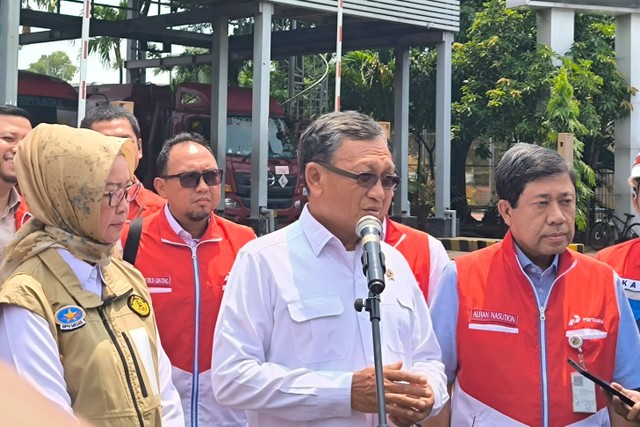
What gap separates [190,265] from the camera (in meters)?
4.43

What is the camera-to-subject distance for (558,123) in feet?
65.7

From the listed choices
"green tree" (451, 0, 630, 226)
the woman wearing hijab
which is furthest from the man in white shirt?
"green tree" (451, 0, 630, 226)

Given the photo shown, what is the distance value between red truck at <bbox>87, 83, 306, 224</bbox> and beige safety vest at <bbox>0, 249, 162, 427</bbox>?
15865 millimetres

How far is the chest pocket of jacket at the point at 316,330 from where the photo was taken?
10.6 feet

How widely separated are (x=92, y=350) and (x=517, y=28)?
70.8ft

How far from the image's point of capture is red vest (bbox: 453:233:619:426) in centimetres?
360

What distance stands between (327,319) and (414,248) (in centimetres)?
148

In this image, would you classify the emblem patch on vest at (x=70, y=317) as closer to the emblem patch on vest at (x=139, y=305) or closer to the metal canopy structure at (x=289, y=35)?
the emblem patch on vest at (x=139, y=305)

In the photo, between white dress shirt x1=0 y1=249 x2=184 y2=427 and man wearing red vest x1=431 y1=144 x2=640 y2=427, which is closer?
white dress shirt x1=0 y1=249 x2=184 y2=427

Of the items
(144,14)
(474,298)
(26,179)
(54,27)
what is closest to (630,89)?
(144,14)

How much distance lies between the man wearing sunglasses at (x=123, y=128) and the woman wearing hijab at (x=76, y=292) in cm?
230

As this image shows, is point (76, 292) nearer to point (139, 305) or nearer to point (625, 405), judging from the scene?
point (139, 305)

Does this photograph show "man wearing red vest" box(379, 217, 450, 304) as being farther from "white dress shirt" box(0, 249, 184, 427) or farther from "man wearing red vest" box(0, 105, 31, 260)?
"white dress shirt" box(0, 249, 184, 427)

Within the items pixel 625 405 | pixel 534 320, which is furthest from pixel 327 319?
pixel 625 405
